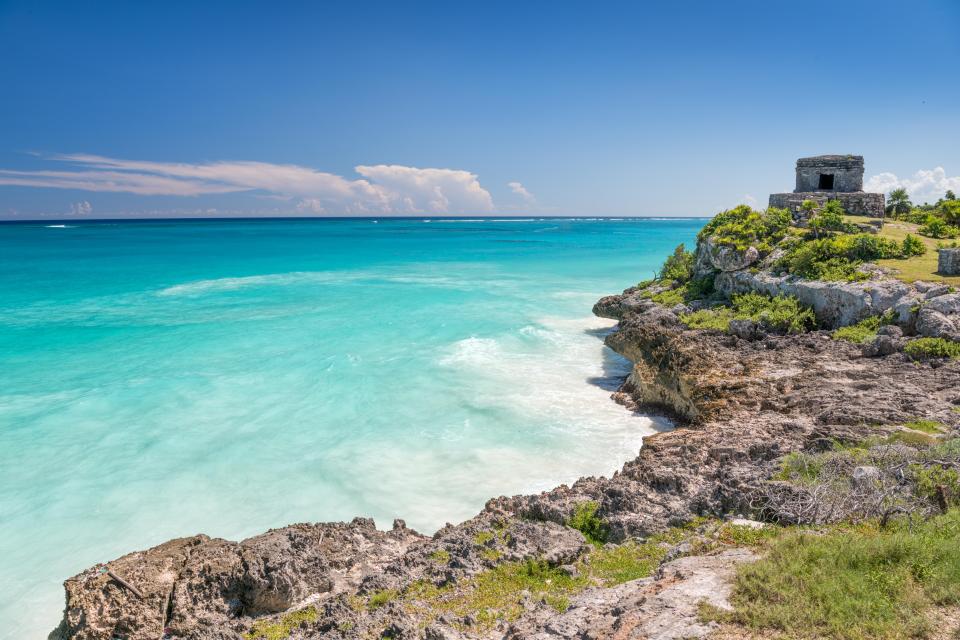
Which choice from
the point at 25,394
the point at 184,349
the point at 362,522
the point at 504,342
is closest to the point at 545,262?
the point at 504,342

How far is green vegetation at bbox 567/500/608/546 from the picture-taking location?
925 cm

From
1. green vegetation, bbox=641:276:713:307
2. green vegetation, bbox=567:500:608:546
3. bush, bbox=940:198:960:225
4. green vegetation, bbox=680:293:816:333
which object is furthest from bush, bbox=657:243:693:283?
green vegetation, bbox=567:500:608:546

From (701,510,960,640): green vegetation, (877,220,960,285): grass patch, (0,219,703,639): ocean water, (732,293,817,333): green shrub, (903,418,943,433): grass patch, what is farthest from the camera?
(732,293,817,333): green shrub

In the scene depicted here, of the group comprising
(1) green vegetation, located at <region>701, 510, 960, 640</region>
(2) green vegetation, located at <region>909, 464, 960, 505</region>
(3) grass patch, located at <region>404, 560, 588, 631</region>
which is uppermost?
(2) green vegetation, located at <region>909, 464, 960, 505</region>

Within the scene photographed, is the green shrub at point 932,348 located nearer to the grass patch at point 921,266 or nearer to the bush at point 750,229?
the grass patch at point 921,266

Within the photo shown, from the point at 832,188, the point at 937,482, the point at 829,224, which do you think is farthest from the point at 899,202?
the point at 937,482

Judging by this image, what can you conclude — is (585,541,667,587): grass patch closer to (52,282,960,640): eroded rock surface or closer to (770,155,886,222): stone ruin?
(52,282,960,640): eroded rock surface

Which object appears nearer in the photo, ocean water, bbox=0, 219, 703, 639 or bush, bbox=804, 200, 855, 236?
ocean water, bbox=0, 219, 703, 639

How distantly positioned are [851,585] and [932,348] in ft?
38.6

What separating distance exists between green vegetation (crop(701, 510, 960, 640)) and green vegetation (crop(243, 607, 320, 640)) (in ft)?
17.0

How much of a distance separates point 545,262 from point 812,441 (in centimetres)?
5725

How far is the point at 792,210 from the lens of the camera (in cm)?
2625

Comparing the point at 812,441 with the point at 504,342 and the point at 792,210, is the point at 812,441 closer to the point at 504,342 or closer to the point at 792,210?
the point at 504,342

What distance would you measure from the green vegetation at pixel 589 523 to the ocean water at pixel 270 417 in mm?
3914
